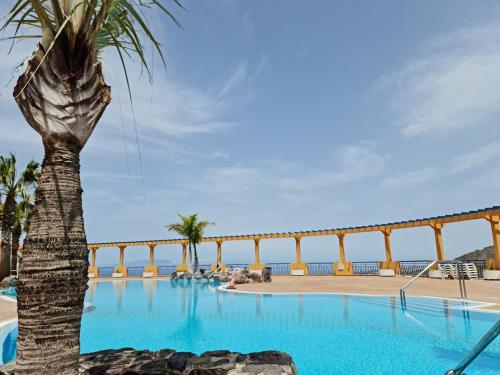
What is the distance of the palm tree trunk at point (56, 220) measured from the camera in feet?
7.52

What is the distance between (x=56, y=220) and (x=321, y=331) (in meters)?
8.05

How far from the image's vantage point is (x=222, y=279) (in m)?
23.7

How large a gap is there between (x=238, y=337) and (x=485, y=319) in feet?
22.4

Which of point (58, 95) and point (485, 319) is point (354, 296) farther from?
point (58, 95)

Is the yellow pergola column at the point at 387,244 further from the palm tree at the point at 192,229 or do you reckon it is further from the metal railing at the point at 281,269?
the palm tree at the point at 192,229

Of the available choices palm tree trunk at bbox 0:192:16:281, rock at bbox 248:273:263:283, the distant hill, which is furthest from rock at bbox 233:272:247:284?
the distant hill

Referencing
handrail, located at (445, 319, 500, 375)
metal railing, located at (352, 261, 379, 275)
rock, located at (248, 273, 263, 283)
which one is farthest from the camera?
metal railing, located at (352, 261, 379, 275)

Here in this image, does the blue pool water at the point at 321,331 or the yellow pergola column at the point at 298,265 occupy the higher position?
the yellow pergola column at the point at 298,265

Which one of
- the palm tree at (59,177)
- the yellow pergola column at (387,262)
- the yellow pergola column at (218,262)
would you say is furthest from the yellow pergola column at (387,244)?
the palm tree at (59,177)

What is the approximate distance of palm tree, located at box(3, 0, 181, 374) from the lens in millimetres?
2297

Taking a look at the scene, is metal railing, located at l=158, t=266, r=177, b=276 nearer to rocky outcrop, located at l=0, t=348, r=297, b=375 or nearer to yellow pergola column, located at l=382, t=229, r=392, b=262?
yellow pergola column, located at l=382, t=229, r=392, b=262

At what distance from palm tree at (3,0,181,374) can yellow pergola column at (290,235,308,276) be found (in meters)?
26.2

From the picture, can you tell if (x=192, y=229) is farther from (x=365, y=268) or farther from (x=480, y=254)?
(x=480, y=254)

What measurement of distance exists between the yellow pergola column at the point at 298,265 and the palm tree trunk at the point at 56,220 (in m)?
26.2
